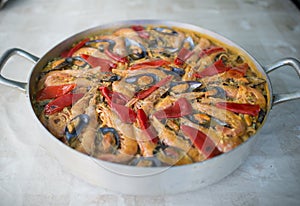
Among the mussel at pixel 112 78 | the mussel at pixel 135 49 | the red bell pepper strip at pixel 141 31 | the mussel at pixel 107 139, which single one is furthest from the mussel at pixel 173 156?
the red bell pepper strip at pixel 141 31

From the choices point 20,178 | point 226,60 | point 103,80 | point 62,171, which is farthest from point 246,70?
point 20,178

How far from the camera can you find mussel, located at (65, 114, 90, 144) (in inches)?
82.4

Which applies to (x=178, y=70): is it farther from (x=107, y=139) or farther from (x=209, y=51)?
(x=107, y=139)

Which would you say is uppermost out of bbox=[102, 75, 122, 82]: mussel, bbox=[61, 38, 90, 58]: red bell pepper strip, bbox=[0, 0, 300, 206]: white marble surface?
bbox=[61, 38, 90, 58]: red bell pepper strip

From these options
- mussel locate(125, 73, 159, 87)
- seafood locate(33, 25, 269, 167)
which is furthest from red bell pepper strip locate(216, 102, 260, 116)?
mussel locate(125, 73, 159, 87)

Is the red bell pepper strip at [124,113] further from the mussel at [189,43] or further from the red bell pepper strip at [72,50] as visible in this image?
the mussel at [189,43]

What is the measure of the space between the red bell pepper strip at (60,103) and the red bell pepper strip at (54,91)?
56 mm

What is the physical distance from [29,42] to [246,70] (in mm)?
2110

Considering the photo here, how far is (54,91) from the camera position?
242 centimetres

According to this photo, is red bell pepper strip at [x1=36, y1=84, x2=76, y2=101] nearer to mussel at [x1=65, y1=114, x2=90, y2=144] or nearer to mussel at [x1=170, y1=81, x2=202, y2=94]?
mussel at [x1=65, y1=114, x2=90, y2=144]

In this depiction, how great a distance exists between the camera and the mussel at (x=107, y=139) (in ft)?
6.65

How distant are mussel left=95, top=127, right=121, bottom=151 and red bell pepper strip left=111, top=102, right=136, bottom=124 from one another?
10cm

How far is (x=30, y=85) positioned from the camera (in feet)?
7.87

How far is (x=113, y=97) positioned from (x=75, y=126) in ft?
1.08
